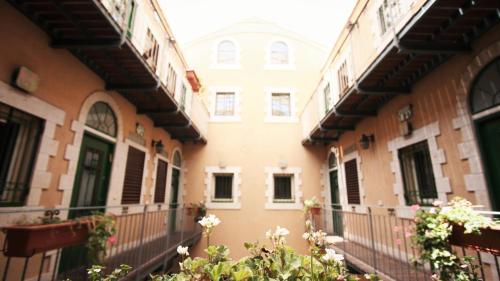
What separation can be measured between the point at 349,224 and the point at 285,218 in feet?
8.52

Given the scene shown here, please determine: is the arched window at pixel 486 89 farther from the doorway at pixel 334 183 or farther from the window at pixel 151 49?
the window at pixel 151 49

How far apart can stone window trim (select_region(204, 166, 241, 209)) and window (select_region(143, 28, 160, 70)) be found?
17.1ft

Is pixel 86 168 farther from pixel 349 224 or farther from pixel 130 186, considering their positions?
pixel 349 224

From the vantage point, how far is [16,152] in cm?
322

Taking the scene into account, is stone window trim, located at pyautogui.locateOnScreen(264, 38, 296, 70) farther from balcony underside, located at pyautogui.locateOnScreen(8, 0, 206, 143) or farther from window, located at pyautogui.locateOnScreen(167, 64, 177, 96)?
balcony underside, located at pyautogui.locateOnScreen(8, 0, 206, 143)

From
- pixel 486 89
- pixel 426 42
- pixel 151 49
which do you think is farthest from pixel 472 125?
pixel 151 49

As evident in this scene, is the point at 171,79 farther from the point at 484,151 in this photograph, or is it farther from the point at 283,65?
the point at 484,151

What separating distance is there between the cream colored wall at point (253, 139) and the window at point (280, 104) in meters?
0.45

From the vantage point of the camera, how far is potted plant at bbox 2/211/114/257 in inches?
98.4

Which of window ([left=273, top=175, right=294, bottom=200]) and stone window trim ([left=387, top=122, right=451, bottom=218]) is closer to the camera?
stone window trim ([left=387, top=122, right=451, bottom=218])

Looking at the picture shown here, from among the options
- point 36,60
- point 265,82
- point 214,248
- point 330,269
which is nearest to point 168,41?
point 36,60

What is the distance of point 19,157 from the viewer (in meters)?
3.25

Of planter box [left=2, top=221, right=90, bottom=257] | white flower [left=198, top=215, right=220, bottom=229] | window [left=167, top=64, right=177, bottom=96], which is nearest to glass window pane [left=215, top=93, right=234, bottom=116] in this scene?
window [left=167, top=64, right=177, bottom=96]

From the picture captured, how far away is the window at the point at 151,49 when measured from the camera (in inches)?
211
